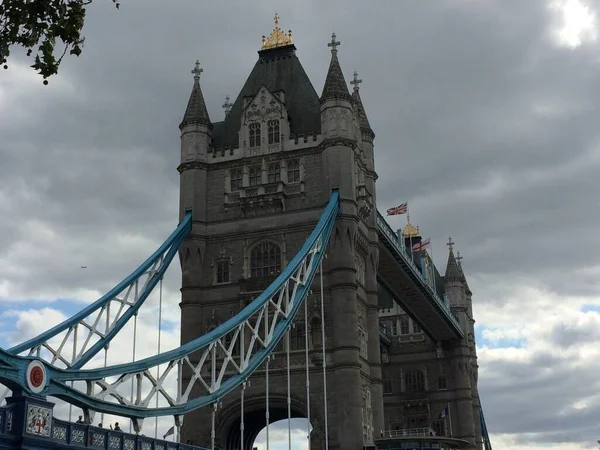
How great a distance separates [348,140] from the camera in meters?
50.1

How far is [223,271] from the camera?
50062 mm

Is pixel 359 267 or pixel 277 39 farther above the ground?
pixel 277 39

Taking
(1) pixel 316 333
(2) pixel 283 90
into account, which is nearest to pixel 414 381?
(1) pixel 316 333

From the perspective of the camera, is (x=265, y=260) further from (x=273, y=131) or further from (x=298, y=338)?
(x=273, y=131)

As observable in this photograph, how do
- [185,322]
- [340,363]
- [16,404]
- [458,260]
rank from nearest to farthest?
[16,404] < [340,363] < [185,322] < [458,260]

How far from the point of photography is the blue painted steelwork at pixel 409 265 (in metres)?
56.0

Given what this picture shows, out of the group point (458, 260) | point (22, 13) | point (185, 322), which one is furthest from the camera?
point (458, 260)

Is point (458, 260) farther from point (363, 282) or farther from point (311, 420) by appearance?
point (311, 420)

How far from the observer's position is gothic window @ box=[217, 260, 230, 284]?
4991cm

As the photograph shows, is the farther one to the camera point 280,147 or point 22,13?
point 280,147

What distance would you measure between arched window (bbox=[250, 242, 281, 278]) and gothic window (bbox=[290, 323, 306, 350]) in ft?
11.5

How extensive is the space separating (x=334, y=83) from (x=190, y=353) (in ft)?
67.4

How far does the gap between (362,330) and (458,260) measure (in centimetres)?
4358

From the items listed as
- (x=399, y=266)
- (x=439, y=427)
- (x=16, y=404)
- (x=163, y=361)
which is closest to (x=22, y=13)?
(x=16, y=404)
